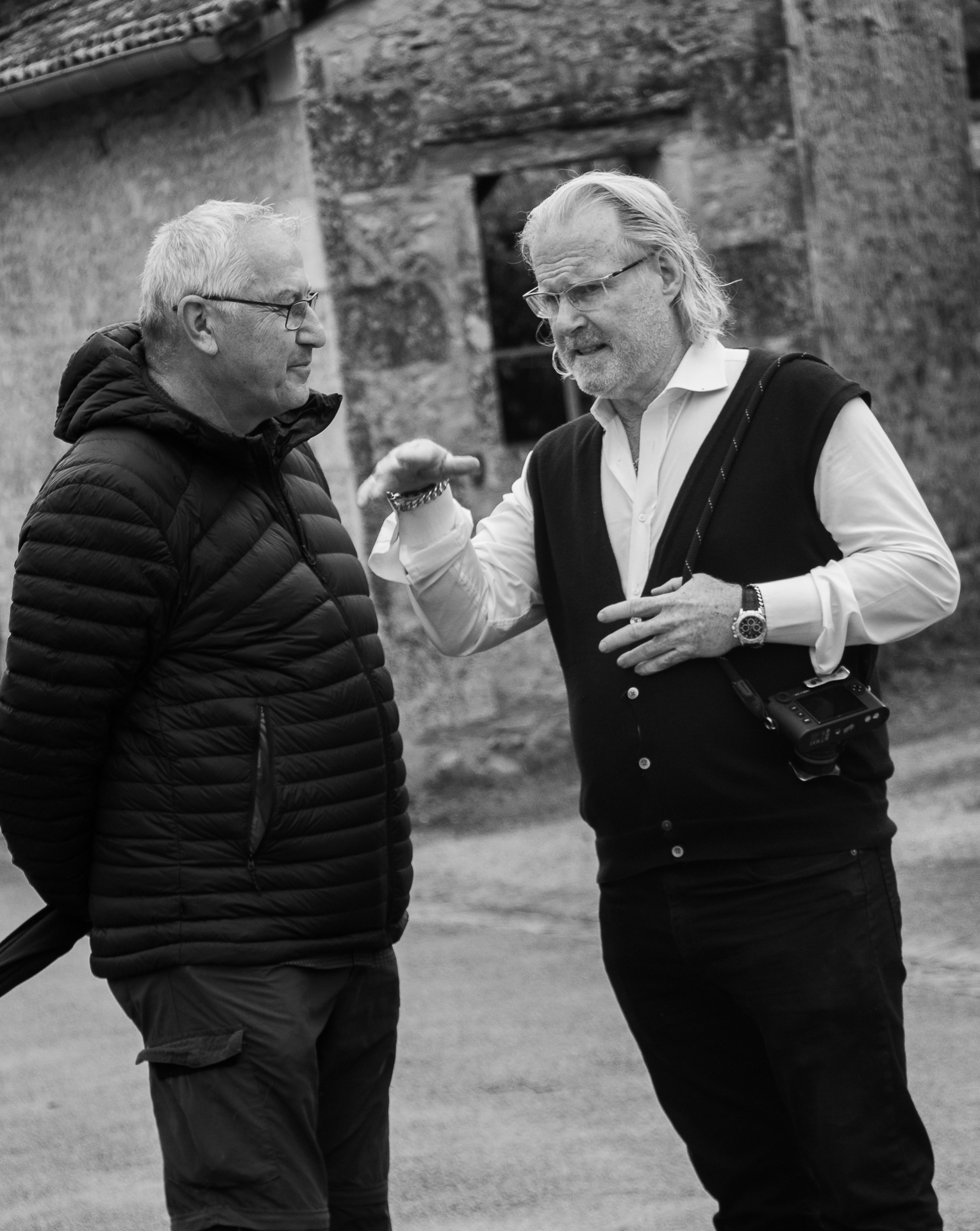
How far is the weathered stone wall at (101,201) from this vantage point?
29.8ft

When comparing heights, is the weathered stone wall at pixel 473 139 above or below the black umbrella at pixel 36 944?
above

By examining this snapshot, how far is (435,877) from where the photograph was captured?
784 centimetres

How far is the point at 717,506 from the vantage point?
116 inches

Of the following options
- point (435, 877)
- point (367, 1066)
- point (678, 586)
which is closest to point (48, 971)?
point (435, 877)

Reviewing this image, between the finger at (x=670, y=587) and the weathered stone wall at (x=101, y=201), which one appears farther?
the weathered stone wall at (x=101, y=201)

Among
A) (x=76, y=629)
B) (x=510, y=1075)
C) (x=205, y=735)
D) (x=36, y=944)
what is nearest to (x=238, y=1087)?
(x=36, y=944)

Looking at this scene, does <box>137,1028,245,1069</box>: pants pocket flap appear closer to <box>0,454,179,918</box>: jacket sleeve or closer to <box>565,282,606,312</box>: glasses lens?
<box>0,454,179,918</box>: jacket sleeve

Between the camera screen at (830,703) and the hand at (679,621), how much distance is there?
0.49ft

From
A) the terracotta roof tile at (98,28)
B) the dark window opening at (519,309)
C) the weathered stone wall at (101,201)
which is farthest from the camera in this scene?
the dark window opening at (519,309)

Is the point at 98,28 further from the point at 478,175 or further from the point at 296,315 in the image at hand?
the point at 296,315

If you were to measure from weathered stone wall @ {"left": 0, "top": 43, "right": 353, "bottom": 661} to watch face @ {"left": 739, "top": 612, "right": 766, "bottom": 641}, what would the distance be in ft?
20.6

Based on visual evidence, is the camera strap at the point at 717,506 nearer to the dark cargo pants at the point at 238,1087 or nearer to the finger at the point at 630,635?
the finger at the point at 630,635

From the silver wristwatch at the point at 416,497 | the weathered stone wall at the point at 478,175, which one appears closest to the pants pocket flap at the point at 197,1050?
the silver wristwatch at the point at 416,497

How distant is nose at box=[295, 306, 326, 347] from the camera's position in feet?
9.73
